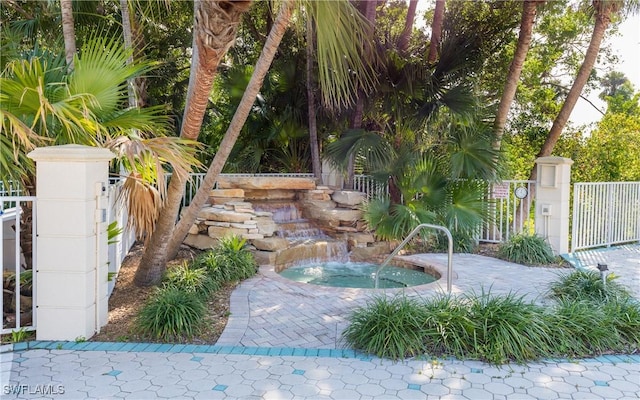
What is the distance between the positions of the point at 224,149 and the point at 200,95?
0.70m

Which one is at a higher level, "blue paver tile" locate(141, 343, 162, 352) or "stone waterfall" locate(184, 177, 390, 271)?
"stone waterfall" locate(184, 177, 390, 271)

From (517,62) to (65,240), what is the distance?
824 centimetres

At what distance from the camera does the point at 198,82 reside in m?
4.73

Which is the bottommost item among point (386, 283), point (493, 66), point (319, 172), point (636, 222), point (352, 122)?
point (386, 283)

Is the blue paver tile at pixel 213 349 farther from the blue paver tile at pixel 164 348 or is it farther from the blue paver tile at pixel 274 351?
the blue paver tile at pixel 274 351

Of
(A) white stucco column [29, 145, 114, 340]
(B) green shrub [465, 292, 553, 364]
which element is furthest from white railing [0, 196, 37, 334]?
(B) green shrub [465, 292, 553, 364]

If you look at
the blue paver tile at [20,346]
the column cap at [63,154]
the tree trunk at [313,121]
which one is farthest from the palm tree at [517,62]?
A: the blue paver tile at [20,346]

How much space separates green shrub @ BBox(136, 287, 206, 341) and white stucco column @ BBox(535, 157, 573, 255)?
6.47m

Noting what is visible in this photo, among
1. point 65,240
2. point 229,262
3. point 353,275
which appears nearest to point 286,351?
point 65,240

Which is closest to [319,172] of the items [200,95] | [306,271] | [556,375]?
[306,271]

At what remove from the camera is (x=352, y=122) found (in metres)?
9.84

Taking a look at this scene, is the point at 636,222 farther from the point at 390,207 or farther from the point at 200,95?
the point at 200,95

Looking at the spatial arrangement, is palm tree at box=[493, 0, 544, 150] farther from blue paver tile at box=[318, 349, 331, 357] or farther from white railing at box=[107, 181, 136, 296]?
white railing at box=[107, 181, 136, 296]

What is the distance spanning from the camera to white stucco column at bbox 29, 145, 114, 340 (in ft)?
13.1
